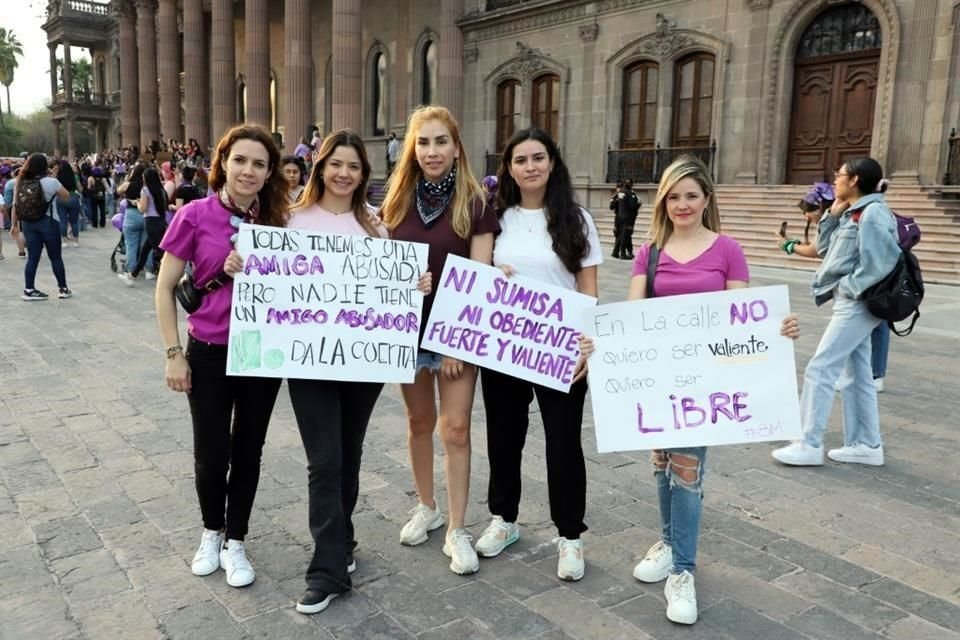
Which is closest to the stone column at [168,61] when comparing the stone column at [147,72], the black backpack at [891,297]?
the stone column at [147,72]

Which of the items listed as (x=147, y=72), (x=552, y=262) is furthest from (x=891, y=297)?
(x=147, y=72)

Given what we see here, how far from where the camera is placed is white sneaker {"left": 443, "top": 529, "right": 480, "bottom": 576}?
11.3ft

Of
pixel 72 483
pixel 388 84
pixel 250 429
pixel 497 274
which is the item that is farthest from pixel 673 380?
pixel 388 84

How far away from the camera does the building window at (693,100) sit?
21.8 metres

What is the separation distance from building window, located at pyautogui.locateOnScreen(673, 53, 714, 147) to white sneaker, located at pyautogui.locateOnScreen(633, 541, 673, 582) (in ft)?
65.6

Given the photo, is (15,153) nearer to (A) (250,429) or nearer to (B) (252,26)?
(B) (252,26)

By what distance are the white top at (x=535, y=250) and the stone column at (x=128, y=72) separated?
158 feet

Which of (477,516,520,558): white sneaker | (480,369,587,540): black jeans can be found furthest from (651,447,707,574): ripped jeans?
(477,516,520,558): white sneaker

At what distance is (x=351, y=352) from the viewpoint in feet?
10.7

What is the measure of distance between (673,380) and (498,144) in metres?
26.7

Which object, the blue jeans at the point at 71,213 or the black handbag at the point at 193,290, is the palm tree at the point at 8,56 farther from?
the black handbag at the point at 193,290

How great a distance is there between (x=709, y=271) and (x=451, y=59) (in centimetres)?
2754

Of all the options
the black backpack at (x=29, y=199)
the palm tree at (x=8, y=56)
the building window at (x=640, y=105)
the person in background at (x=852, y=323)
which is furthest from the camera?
the palm tree at (x=8, y=56)

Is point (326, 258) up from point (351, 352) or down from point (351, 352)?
up
